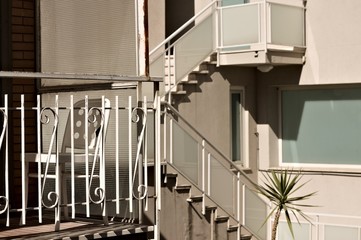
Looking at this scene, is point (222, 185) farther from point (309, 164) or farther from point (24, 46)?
point (24, 46)

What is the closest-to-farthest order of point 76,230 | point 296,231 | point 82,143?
point 76,230 < point 82,143 < point 296,231

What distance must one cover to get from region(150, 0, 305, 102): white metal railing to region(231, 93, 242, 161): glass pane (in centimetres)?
161

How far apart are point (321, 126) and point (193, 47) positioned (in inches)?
122

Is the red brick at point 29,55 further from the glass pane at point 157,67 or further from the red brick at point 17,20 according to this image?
the glass pane at point 157,67

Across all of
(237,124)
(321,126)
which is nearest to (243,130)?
(237,124)

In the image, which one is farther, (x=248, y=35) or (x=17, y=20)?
(x=248, y=35)

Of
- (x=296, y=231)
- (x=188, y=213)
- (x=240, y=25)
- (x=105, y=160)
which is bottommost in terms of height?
(x=296, y=231)

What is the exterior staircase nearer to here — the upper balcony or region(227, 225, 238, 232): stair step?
region(227, 225, 238, 232): stair step

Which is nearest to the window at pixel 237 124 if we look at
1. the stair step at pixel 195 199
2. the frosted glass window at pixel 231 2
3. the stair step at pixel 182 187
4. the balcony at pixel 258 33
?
the balcony at pixel 258 33

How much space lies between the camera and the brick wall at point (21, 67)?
424 inches

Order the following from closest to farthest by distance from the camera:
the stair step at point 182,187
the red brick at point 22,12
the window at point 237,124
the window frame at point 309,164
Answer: the red brick at point 22,12 < the stair step at point 182,187 < the window frame at point 309,164 < the window at point 237,124

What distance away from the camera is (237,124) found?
776 inches

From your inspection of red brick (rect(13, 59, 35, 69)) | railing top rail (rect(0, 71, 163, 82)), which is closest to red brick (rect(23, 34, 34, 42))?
red brick (rect(13, 59, 35, 69))

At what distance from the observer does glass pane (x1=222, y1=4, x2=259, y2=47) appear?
59.7 ft
